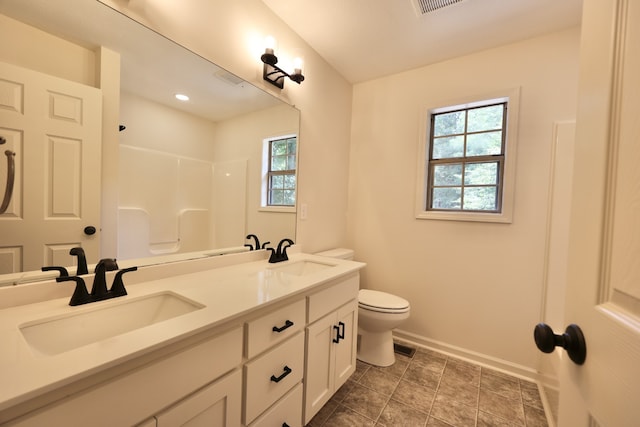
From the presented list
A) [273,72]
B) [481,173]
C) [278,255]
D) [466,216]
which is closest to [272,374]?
[278,255]

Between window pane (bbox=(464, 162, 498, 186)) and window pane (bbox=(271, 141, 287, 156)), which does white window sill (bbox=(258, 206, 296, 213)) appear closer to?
window pane (bbox=(271, 141, 287, 156))

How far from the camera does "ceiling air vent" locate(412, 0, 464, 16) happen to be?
1.56 meters

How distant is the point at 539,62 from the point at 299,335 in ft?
8.01

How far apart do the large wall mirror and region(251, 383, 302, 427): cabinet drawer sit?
0.83m

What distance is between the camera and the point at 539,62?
181cm

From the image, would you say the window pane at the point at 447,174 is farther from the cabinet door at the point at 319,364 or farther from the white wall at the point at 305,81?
the cabinet door at the point at 319,364

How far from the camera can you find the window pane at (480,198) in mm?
2051

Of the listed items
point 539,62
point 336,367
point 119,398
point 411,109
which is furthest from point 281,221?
point 539,62

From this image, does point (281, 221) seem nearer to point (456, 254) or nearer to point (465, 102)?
point (456, 254)

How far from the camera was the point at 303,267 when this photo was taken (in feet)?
5.78

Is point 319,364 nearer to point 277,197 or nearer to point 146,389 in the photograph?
point 146,389

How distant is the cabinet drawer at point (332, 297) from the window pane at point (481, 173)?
1.35 metres

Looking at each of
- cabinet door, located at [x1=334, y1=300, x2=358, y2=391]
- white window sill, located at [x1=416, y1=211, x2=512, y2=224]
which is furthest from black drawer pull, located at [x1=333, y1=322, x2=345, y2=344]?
white window sill, located at [x1=416, y1=211, x2=512, y2=224]

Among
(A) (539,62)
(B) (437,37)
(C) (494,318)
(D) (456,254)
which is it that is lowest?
(C) (494,318)
